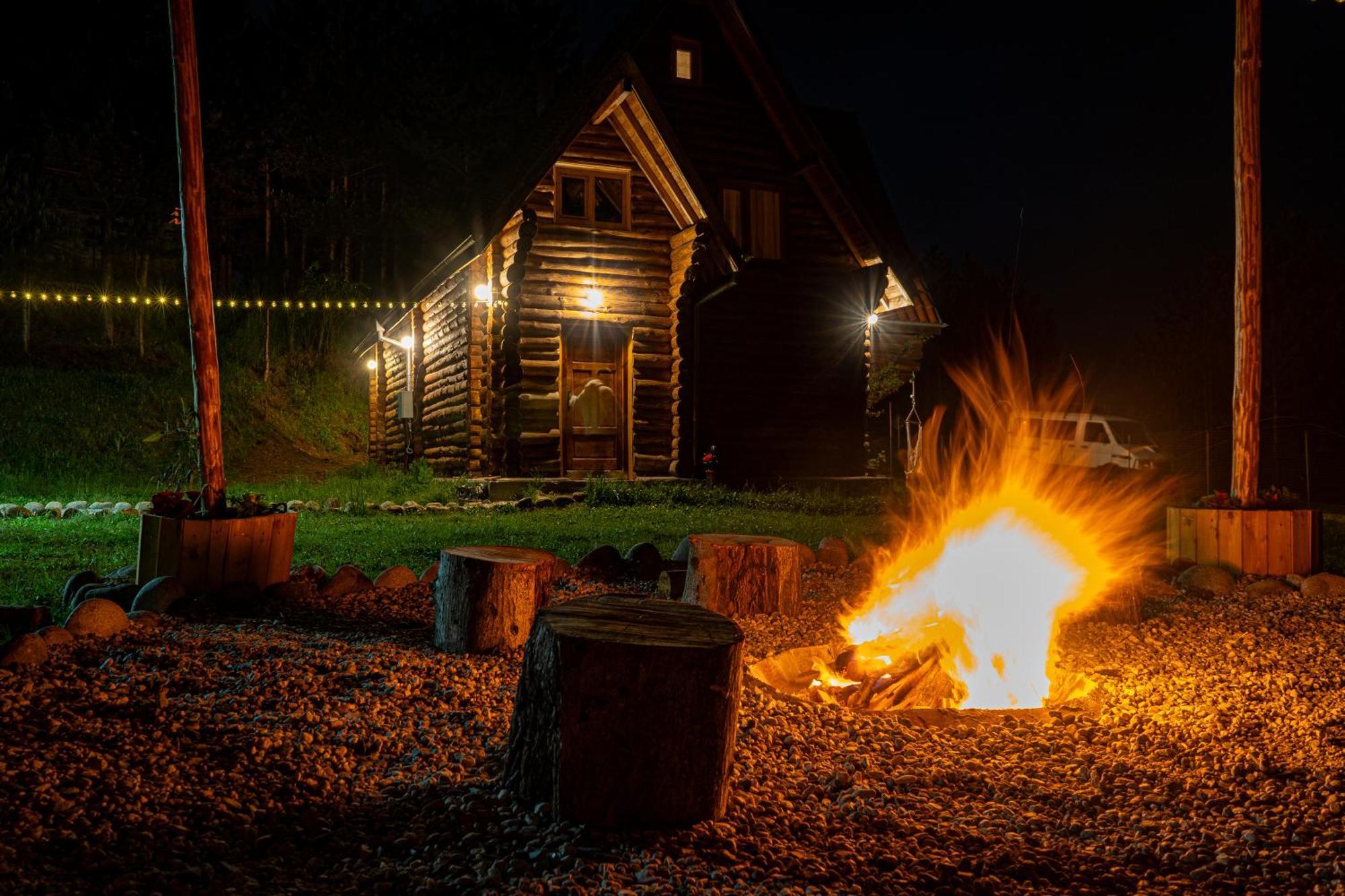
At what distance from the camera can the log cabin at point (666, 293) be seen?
1512 cm

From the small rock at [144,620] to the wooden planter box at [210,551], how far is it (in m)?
0.64

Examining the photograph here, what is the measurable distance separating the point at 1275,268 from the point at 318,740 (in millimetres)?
44611

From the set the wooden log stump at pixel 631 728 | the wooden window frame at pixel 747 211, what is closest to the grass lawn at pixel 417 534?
the wooden log stump at pixel 631 728

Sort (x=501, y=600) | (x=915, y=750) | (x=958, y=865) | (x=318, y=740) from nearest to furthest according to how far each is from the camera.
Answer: (x=958, y=865) < (x=318, y=740) < (x=915, y=750) < (x=501, y=600)

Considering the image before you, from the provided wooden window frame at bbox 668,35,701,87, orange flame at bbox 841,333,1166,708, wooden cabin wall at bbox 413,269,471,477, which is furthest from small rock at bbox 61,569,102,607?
wooden window frame at bbox 668,35,701,87

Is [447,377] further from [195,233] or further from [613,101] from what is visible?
[195,233]

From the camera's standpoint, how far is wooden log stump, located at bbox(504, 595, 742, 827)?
2.76 m

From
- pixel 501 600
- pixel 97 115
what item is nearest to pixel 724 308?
pixel 501 600

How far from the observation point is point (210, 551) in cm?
580

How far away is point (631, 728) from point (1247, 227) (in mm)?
8218

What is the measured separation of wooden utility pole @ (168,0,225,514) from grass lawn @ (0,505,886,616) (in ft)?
5.15

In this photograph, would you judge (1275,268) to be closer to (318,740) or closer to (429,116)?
(429,116)

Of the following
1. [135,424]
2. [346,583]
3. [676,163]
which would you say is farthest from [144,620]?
[135,424]

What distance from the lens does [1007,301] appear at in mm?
48344
